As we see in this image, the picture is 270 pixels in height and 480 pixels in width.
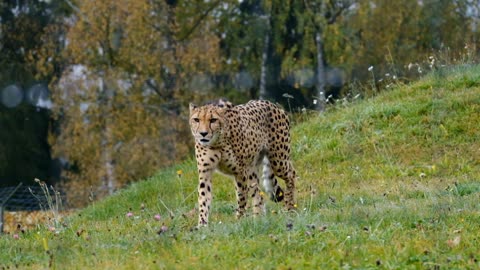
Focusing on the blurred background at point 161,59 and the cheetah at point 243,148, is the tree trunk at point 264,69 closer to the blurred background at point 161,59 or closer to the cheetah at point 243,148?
the blurred background at point 161,59

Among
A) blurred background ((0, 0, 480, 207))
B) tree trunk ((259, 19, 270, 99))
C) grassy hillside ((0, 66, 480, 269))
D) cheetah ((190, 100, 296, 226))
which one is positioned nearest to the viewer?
grassy hillside ((0, 66, 480, 269))

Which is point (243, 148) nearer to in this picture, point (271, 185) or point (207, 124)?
point (207, 124)

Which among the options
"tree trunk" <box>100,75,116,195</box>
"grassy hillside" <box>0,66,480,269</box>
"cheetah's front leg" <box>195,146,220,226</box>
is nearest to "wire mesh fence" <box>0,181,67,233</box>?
"grassy hillside" <box>0,66,480,269</box>

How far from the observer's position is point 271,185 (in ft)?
26.2

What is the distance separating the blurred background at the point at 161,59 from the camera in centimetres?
2214

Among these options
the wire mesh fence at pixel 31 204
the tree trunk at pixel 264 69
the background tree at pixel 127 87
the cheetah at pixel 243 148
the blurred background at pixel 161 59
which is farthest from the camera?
the background tree at pixel 127 87

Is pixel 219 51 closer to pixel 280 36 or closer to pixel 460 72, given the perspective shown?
pixel 280 36

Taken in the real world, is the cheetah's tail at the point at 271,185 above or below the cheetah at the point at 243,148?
below

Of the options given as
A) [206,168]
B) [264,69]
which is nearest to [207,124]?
[206,168]

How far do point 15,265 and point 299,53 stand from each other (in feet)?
58.7

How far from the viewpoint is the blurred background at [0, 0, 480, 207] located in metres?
22.1

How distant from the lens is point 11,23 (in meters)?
22.5

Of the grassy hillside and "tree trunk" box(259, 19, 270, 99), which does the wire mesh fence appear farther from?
"tree trunk" box(259, 19, 270, 99)

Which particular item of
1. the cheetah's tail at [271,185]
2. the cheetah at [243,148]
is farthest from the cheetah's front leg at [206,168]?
the cheetah's tail at [271,185]
